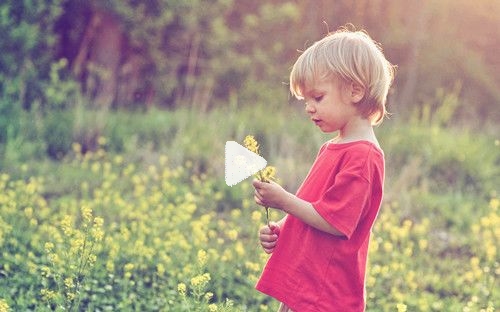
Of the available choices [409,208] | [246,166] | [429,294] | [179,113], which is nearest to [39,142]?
[179,113]

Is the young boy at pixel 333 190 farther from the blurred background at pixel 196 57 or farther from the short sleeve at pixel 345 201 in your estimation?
the blurred background at pixel 196 57

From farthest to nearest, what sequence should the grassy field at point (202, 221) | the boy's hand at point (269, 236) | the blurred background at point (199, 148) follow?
1. the blurred background at point (199, 148)
2. the grassy field at point (202, 221)
3. the boy's hand at point (269, 236)

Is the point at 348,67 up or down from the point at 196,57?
up

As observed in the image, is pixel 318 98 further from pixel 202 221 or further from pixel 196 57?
pixel 196 57

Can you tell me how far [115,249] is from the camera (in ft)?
14.8

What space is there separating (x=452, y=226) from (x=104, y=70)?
5.20 m

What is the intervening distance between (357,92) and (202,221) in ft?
7.91

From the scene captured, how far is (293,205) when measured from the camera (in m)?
2.90

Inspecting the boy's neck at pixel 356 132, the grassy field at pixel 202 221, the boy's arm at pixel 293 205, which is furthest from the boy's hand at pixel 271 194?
the grassy field at pixel 202 221

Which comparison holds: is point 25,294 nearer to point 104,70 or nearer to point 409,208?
point 409,208

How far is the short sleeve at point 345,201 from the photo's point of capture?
2865mm

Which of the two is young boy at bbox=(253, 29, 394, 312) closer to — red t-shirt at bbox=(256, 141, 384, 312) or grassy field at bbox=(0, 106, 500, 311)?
red t-shirt at bbox=(256, 141, 384, 312)

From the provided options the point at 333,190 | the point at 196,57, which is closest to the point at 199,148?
the point at 196,57

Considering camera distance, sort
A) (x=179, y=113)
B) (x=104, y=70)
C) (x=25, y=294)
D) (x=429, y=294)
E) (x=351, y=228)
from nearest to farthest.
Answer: (x=351, y=228) < (x=25, y=294) < (x=429, y=294) < (x=179, y=113) < (x=104, y=70)
